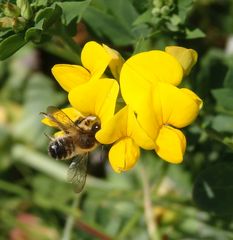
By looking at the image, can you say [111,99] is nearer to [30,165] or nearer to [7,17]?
[7,17]

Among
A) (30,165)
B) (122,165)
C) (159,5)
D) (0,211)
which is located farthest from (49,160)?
(122,165)

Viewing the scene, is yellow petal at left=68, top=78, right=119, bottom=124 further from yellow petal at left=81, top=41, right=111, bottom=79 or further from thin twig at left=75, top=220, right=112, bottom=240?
thin twig at left=75, top=220, right=112, bottom=240

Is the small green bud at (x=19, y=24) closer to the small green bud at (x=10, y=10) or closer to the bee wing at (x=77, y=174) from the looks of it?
the small green bud at (x=10, y=10)

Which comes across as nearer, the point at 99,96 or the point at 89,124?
the point at 99,96

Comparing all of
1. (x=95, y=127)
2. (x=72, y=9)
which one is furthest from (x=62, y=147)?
(x=72, y=9)

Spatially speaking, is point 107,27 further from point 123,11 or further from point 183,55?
point 183,55

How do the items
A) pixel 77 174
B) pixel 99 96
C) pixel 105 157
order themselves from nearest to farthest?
pixel 99 96 < pixel 77 174 < pixel 105 157
